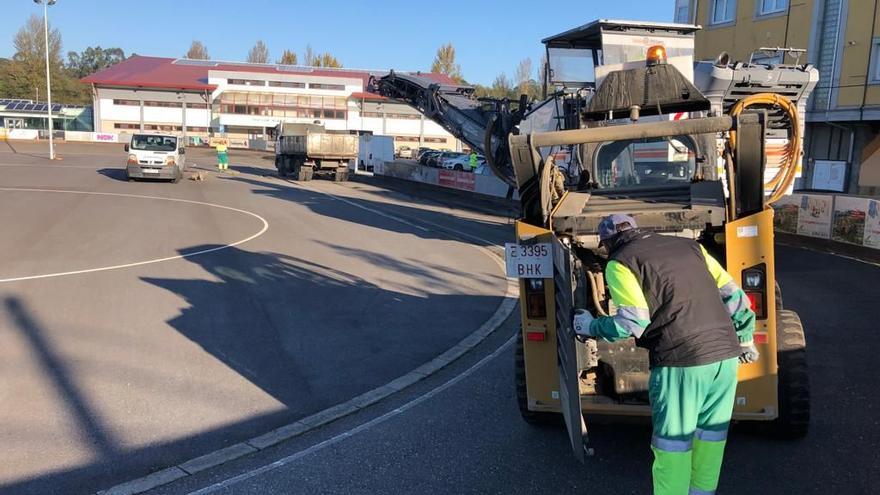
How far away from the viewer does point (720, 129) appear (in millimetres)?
4340

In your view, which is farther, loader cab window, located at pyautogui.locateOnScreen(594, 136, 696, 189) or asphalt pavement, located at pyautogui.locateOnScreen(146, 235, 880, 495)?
loader cab window, located at pyautogui.locateOnScreen(594, 136, 696, 189)

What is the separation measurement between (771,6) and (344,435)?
29.7 meters

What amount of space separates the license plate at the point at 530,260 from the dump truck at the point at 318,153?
99.3 ft

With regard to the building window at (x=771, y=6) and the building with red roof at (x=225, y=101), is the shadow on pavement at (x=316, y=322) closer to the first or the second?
the building window at (x=771, y=6)

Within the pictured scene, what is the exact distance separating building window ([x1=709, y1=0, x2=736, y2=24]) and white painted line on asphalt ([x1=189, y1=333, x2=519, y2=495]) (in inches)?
1120

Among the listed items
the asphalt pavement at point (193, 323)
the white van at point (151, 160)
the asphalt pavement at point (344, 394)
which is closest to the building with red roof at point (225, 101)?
the white van at point (151, 160)

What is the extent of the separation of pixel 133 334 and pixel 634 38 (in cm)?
1006

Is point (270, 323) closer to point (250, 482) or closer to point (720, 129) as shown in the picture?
point (250, 482)

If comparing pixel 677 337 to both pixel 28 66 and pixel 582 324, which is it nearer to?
pixel 582 324

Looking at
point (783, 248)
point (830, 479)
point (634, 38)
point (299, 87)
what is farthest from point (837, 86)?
point (299, 87)

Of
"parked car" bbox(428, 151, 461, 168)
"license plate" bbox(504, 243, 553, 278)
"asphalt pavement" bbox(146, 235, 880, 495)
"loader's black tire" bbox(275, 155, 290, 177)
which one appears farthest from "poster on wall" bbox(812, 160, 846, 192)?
"license plate" bbox(504, 243, 553, 278)

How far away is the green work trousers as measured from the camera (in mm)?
3490

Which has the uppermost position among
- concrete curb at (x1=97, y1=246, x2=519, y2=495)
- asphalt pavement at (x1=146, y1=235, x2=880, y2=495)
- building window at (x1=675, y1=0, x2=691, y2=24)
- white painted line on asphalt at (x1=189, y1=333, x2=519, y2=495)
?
building window at (x1=675, y1=0, x2=691, y2=24)

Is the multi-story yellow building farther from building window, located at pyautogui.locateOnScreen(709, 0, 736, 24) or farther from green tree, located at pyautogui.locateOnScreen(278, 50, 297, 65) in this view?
green tree, located at pyautogui.locateOnScreen(278, 50, 297, 65)
